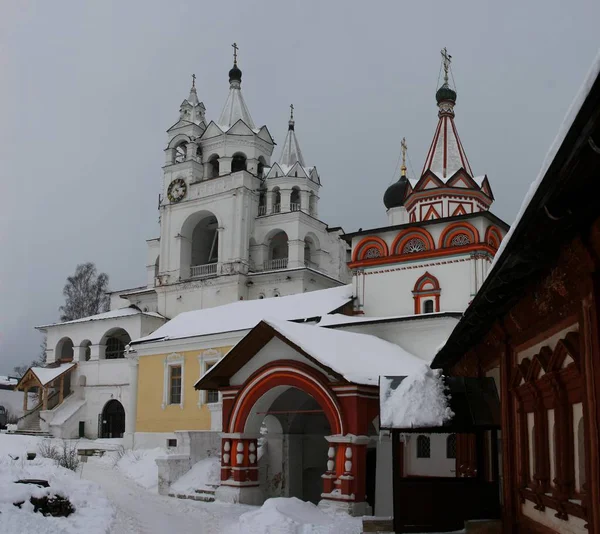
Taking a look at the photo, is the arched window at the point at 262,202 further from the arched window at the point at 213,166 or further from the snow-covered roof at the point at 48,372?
the snow-covered roof at the point at 48,372

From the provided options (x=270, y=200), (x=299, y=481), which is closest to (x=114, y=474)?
(x=299, y=481)

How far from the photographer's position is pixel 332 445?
1566cm

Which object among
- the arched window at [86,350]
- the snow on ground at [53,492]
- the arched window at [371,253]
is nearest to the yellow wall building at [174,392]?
the arched window at [371,253]

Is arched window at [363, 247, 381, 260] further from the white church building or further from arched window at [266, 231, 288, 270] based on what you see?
arched window at [266, 231, 288, 270]

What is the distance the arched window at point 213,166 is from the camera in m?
41.1

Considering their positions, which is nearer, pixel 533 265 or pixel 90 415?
pixel 533 265

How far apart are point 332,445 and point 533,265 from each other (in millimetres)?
10251

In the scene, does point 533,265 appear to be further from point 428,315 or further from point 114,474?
→ point 114,474

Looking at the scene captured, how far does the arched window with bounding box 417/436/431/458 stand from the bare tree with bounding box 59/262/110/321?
41574 millimetres

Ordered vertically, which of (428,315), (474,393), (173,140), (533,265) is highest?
(173,140)

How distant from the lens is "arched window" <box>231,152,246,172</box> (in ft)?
134

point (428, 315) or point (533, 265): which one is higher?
point (428, 315)

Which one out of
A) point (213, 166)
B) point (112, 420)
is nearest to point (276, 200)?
point (213, 166)

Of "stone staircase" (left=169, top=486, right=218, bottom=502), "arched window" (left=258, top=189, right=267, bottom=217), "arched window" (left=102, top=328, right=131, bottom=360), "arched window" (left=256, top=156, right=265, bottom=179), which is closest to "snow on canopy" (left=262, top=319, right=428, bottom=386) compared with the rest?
"stone staircase" (left=169, top=486, right=218, bottom=502)
